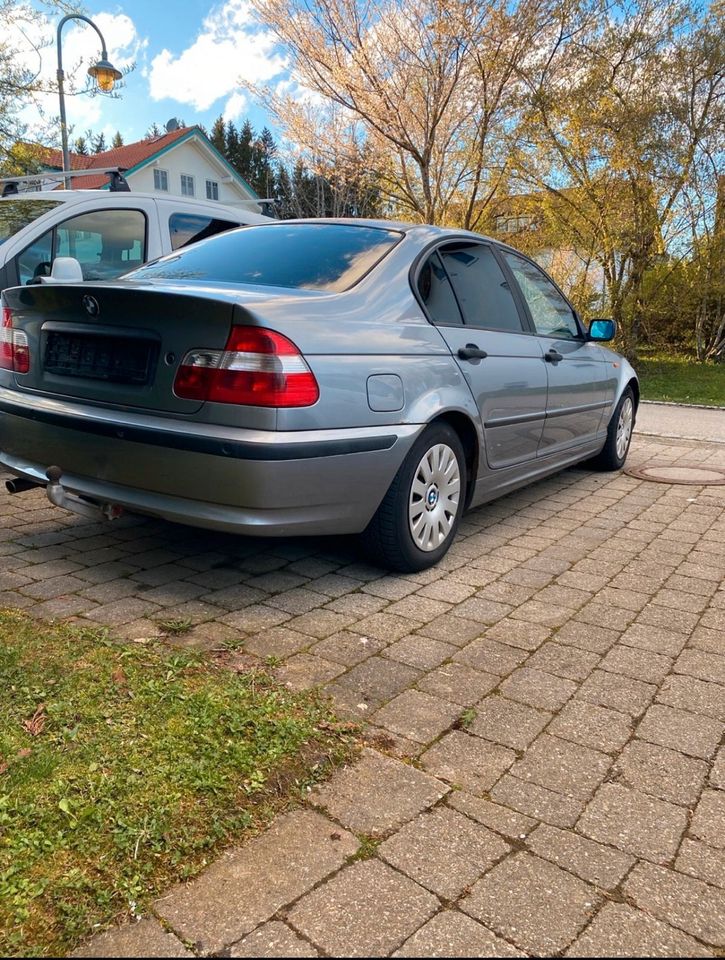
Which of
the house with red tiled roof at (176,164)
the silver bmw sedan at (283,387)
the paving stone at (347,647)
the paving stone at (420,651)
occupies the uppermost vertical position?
the house with red tiled roof at (176,164)

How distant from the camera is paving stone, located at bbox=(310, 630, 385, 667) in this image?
285 cm

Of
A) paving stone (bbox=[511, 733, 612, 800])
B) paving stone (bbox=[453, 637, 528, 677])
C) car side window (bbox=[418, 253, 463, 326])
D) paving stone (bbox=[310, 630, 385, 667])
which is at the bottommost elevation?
paving stone (bbox=[511, 733, 612, 800])

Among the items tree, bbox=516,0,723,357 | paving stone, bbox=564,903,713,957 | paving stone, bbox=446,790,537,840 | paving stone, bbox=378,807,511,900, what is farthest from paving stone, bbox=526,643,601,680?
tree, bbox=516,0,723,357

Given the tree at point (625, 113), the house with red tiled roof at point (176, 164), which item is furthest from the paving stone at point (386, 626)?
the house with red tiled roof at point (176, 164)

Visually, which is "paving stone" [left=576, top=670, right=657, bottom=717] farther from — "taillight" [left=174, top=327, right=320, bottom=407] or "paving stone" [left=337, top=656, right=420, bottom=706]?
"taillight" [left=174, top=327, right=320, bottom=407]

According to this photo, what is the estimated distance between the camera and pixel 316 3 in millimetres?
16203

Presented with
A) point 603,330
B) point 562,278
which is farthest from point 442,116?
point 603,330

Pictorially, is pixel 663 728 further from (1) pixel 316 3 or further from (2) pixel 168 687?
(1) pixel 316 3

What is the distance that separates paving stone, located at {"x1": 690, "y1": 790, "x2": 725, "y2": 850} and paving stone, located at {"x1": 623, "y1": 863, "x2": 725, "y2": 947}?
0.18 m

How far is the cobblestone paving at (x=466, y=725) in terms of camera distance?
1665mm

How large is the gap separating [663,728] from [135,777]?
1631 millimetres

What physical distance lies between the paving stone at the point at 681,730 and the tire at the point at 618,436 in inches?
161

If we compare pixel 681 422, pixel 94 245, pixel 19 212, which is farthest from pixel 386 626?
pixel 681 422

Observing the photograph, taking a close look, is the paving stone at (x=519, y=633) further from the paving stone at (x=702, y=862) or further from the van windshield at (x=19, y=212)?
the van windshield at (x=19, y=212)
